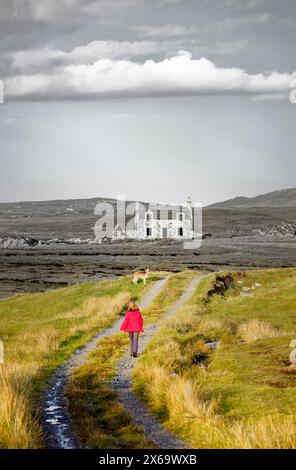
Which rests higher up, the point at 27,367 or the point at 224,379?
the point at 27,367

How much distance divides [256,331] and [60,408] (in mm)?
13321

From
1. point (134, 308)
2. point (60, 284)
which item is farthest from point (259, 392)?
point (60, 284)

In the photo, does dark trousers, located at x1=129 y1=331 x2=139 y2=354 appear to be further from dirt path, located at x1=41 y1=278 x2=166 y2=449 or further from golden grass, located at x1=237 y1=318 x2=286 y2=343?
golden grass, located at x1=237 y1=318 x2=286 y2=343

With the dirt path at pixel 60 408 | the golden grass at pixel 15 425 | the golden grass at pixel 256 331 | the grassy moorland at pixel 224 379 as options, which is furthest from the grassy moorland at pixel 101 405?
the golden grass at pixel 256 331

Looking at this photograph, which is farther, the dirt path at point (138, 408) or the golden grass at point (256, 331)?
the golden grass at point (256, 331)

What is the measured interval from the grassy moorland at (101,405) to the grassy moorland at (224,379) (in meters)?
0.98

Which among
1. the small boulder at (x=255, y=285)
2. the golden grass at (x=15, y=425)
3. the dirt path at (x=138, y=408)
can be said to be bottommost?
the dirt path at (x=138, y=408)

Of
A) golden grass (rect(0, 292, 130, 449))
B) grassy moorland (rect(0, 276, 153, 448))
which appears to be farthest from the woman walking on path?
golden grass (rect(0, 292, 130, 449))

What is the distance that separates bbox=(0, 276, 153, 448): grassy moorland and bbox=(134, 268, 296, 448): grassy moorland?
326 centimetres

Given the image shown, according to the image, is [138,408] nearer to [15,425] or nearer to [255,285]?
[15,425]

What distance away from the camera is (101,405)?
54.0ft

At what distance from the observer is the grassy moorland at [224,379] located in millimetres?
13258

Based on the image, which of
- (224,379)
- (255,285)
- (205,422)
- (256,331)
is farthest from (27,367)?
(255,285)

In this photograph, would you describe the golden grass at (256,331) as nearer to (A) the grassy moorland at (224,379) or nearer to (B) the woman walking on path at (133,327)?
(A) the grassy moorland at (224,379)
